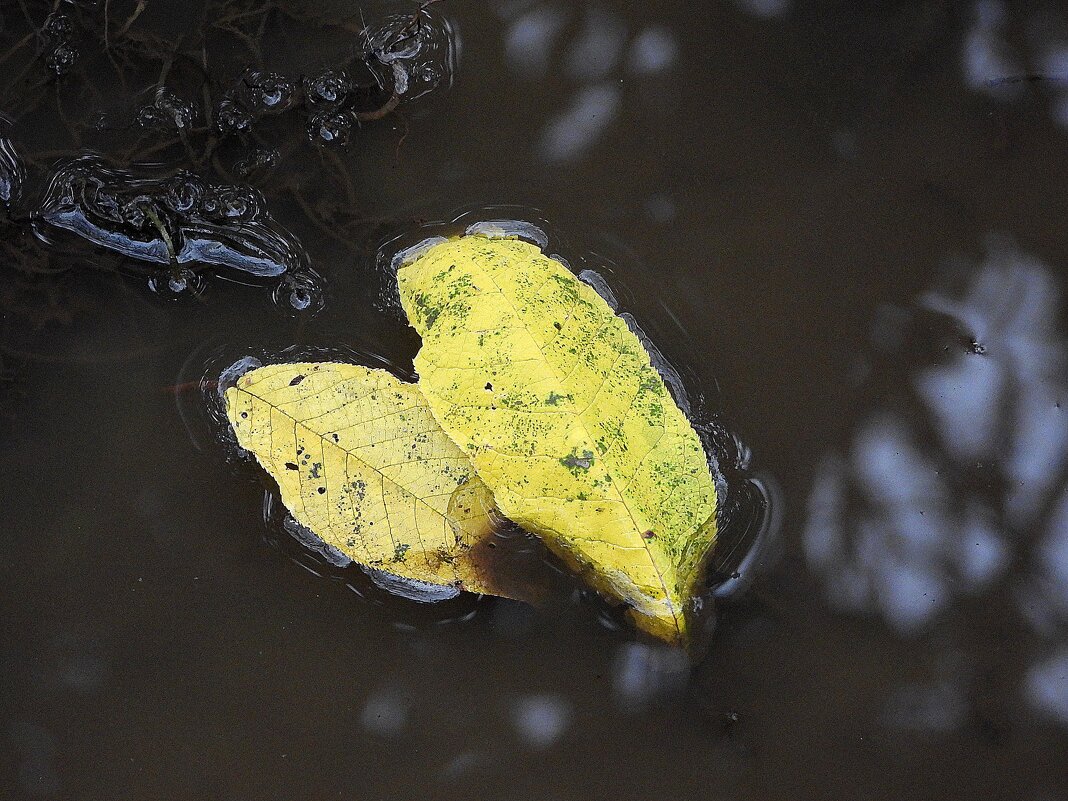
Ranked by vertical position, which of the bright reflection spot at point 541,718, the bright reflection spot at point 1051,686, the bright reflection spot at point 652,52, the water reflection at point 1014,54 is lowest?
the bright reflection spot at point 1051,686

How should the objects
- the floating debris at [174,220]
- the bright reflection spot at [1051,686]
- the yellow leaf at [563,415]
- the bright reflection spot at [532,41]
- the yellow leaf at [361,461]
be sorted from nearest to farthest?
the yellow leaf at [563,415] → the yellow leaf at [361,461] → the bright reflection spot at [1051,686] → the floating debris at [174,220] → the bright reflection spot at [532,41]

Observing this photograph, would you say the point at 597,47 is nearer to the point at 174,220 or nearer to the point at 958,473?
the point at 174,220

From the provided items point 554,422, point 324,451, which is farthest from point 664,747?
point 324,451

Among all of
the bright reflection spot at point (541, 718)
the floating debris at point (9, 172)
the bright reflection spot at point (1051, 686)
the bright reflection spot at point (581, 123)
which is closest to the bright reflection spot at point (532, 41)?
the bright reflection spot at point (581, 123)

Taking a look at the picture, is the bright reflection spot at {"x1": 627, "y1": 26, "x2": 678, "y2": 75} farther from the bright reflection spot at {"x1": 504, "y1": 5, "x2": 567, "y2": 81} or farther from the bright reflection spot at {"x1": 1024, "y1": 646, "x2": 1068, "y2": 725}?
the bright reflection spot at {"x1": 1024, "y1": 646, "x2": 1068, "y2": 725}

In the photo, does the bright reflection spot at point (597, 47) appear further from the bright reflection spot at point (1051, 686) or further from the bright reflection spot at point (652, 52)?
the bright reflection spot at point (1051, 686)

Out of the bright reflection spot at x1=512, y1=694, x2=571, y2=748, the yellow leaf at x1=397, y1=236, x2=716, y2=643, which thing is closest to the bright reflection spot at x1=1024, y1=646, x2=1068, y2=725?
the yellow leaf at x1=397, y1=236, x2=716, y2=643

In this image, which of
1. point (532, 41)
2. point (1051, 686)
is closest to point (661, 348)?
point (532, 41)

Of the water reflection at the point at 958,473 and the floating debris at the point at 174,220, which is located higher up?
the floating debris at the point at 174,220
